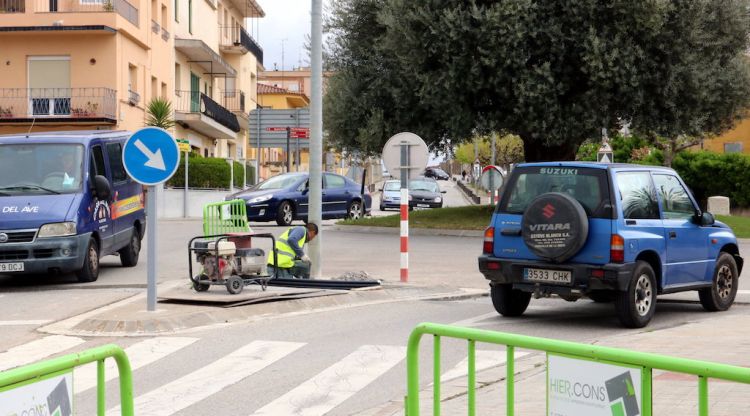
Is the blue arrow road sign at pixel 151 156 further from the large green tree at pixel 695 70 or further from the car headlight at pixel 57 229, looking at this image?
the large green tree at pixel 695 70

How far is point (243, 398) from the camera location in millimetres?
7930

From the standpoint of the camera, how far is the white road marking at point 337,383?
24.8ft

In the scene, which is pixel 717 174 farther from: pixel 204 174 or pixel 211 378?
pixel 211 378

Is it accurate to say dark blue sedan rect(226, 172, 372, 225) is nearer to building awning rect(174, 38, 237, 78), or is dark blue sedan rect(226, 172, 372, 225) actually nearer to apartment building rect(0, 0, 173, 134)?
apartment building rect(0, 0, 173, 134)

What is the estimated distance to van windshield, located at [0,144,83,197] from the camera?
1591cm

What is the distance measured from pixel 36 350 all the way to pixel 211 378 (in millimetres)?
2327

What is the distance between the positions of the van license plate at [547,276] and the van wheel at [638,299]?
55cm

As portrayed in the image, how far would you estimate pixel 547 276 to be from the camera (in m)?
11.5

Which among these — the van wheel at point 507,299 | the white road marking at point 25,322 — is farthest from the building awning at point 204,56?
the van wheel at point 507,299

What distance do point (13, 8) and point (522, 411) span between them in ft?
128

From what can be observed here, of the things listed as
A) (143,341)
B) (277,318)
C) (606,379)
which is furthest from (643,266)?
(606,379)

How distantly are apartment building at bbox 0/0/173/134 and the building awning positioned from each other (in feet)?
23.4

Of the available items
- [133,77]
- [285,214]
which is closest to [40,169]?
[285,214]

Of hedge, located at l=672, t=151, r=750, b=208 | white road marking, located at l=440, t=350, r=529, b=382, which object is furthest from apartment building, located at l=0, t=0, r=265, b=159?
white road marking, located at l=440, t=350, r=529, b=382
